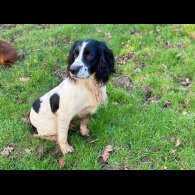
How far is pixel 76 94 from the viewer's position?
16.1 ft

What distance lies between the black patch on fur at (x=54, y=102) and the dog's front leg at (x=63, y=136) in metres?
0.17

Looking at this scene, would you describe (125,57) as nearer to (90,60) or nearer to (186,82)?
(186,82)

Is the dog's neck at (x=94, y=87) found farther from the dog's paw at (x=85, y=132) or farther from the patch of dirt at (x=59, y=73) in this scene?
the patch of dirt at (x=59, y=73)

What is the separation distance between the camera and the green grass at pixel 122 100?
201 inches

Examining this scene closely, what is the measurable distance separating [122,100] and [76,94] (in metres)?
1.34

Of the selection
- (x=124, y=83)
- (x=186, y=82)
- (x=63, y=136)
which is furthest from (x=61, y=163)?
(x=186, y=82)

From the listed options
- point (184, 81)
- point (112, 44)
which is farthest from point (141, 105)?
point (112, 44)

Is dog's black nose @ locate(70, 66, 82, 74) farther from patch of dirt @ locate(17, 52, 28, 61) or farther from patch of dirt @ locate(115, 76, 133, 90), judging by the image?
patch of dirt @ locate(17, 52, 28, 61)

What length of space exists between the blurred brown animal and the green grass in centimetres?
13

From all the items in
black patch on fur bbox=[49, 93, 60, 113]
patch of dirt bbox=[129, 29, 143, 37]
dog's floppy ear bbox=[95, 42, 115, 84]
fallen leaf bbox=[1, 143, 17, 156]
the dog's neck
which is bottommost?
fallen leaf bbox=[1, 143, 17, 156]

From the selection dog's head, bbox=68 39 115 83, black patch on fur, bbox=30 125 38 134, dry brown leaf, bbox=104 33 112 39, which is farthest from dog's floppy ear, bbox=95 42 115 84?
dry brown leaf, bbox=104 33 112 39

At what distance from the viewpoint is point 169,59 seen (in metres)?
7.04

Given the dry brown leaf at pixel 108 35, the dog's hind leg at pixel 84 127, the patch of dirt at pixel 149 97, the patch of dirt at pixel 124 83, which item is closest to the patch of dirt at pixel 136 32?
the dry brown leaf at pixel 108 35

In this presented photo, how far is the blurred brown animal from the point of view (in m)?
7.20
